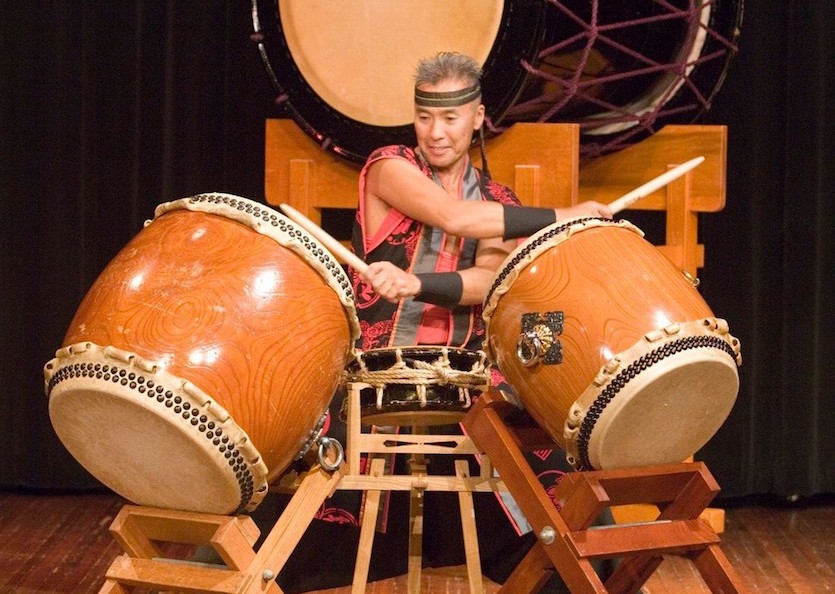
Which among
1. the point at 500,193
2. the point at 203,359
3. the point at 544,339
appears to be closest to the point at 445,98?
the point at 500,193

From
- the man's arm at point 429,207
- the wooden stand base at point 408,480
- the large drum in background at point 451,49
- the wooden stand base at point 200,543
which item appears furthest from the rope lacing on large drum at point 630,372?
the large drum in background at point 451,49

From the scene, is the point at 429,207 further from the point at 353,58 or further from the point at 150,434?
the point at 150,434

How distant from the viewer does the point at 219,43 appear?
3.95 meters

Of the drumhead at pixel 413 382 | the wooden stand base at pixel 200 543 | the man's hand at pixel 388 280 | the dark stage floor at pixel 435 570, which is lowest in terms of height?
the dark stage floor at pixel 435 570

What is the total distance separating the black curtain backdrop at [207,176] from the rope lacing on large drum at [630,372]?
1949 millimetres

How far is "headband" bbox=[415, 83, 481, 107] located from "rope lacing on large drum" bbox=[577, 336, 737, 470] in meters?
1.03

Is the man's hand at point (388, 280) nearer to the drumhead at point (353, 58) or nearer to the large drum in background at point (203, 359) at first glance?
the large drum in background at point (203, 359)

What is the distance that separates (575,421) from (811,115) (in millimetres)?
2159

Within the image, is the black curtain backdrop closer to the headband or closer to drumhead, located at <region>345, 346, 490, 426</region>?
the headband

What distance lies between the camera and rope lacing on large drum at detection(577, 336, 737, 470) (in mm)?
2127

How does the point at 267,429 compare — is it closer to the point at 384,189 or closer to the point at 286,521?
the point at 286,521

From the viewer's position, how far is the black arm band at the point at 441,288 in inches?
108

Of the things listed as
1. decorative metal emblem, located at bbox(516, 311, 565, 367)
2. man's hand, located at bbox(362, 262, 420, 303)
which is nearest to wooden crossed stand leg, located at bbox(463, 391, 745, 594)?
decorative metal emblem, located at bbox(516, 311, 565, 367)

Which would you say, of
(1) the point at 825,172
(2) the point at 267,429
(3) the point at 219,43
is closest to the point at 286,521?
(2) the point at 267,429
